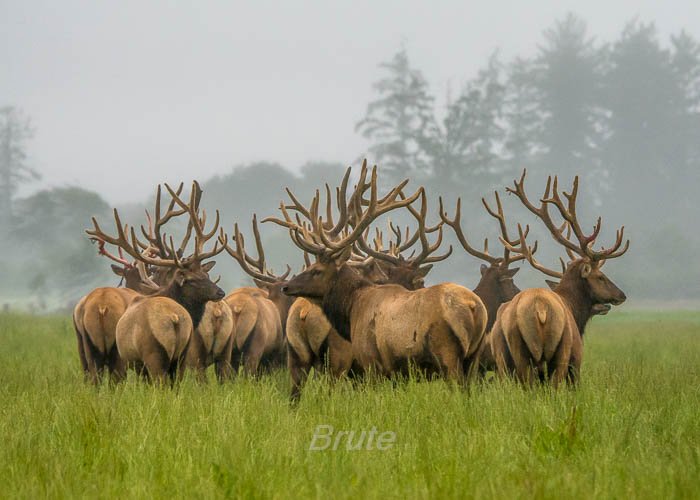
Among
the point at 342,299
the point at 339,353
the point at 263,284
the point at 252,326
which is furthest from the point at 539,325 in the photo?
the point at 263,284

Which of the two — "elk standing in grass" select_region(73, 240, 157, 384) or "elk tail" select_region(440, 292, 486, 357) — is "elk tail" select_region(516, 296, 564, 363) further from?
"elk standing in grass" select_region(73, 240, 157, 384)

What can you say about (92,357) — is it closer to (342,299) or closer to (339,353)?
(339,353)

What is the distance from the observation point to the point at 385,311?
726cm

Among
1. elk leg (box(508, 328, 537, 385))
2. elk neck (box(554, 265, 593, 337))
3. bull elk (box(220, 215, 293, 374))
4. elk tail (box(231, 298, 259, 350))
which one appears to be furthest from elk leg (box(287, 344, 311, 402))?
elk neck (box(554, 265, 593, 337))

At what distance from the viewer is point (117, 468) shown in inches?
175

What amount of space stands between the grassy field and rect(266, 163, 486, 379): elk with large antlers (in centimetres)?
33

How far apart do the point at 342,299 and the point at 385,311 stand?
2.38 ft

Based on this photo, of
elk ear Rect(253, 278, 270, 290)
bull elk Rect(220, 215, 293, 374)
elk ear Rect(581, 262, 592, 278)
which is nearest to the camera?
elk ear Rect(581, 262, 592, 278)

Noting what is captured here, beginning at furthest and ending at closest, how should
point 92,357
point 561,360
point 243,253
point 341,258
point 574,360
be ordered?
point 243,253, point 92,357, point 341,258, point 574,360, point 561,360

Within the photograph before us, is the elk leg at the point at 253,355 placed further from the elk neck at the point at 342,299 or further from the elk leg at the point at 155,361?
the elk leg at the point at 155,361

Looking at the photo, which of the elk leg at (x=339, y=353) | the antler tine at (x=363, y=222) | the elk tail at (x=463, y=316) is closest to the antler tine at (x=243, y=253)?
the antler tine at (x=363, y=222)

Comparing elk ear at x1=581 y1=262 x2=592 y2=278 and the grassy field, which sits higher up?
elk ear at x1=581 y1=262 x2=592 y2=278

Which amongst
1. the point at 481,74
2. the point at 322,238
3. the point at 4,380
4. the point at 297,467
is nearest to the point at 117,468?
the point at 297,467

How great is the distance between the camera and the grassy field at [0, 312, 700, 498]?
403 centimetres
